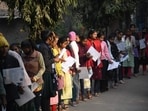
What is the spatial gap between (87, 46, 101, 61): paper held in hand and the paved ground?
1049mm

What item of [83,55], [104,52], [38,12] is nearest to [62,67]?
[38,12]

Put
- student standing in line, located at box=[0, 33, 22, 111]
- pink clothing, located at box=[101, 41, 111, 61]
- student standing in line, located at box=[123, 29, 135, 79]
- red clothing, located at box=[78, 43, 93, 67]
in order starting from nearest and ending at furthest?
1. student standing in line, located at box=[0, 33, 22, 111]
2. red clothing, located at box=[78, 43, 93, 67]
3. pink clothing, located at box=[101, 41, 111, 61]
4. student standing in line, located at box=[123, 29, 135, 79]

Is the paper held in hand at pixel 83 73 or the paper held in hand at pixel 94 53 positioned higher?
the paper held in hand at pixel 94 53

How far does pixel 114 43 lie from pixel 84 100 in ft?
8.18

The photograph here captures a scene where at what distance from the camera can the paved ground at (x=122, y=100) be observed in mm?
10273

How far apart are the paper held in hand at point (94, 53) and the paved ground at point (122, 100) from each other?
41.3 inches

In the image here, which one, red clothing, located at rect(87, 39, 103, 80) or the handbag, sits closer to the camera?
the handbag

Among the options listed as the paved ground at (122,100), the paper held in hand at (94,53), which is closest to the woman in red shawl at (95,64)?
the paper held in hand at (94,53)

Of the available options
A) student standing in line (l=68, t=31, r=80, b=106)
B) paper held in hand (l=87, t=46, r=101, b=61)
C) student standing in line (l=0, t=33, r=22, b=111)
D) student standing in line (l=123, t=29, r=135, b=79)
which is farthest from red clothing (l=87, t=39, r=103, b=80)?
student standing in line (l=0, t=33, r=22, b=111)

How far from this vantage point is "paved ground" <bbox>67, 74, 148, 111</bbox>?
10.3m

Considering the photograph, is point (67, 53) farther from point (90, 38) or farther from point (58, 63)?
point (90, 38)

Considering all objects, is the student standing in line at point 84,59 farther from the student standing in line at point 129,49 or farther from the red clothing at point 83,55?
the student standing in line at point 129,49

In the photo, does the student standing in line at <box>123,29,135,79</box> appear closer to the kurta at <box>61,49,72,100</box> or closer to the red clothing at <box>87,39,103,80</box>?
the red clothing at <box>87,39,103,80</box>

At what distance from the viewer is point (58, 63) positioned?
9297mm
